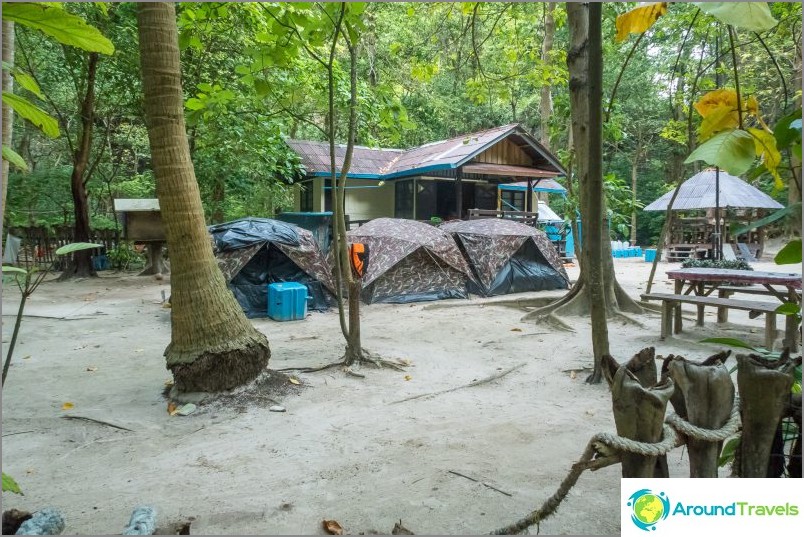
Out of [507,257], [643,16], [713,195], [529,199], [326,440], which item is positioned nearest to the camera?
[643,16]

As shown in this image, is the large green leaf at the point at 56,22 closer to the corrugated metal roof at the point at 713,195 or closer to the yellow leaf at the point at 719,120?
the yellow leaf at the point at 719,120

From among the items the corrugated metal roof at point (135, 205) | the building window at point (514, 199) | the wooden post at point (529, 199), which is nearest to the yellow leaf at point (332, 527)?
the corrugated metal roof at point (135, 205)

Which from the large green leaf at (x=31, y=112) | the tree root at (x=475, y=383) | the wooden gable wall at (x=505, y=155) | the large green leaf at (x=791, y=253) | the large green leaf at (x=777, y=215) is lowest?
the tree root at (x=475, y=383)

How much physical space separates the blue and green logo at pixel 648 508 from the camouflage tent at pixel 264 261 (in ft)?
25.8

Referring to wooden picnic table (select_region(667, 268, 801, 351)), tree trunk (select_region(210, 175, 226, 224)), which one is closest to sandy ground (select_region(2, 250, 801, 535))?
wooden picnic table (select_region(667, 268, 801, 351))

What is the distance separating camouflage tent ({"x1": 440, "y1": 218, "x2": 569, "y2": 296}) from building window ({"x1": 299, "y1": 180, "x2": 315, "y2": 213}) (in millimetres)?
8618

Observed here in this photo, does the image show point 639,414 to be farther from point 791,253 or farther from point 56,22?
point 56,22

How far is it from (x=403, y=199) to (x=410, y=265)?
9027 millimetres

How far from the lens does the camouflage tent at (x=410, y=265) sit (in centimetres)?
1014

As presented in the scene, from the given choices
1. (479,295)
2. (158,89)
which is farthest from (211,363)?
(479,295)

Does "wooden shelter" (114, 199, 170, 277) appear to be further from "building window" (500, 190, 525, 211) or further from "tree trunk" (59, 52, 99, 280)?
"building window" (500, 190, 525, 211)

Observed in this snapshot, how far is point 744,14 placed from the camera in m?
1.05

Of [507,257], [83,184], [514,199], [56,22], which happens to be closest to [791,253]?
[56,22]

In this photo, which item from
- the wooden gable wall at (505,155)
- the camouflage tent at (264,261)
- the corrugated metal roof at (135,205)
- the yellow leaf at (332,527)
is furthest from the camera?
the wooden gable wall at (505,155)
